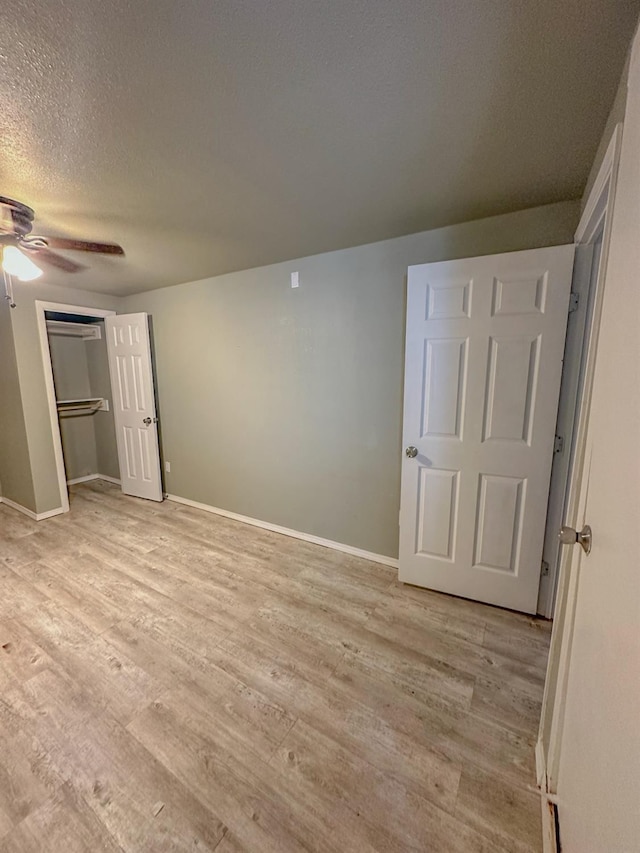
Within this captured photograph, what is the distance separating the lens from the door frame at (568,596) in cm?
101

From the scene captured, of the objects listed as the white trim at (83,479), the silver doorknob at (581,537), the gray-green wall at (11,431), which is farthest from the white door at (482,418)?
the white trim at (83,479)

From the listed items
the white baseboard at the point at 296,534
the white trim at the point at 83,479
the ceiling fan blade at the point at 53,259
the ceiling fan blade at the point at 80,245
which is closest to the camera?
the ceiling fan blade at the point at 80,245

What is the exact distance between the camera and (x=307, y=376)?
2.64 meters

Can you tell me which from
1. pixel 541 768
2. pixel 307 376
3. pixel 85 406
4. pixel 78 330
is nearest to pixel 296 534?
pixel 307 376

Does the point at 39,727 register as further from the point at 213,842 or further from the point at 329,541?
the point at 329,541

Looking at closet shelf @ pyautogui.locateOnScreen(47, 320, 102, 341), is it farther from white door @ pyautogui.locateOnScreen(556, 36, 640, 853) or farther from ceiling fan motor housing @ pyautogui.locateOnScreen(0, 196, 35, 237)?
white door @ pyautogui.locateOnScreen(556, 36, 640, 853)

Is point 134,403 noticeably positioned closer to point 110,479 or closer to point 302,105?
point 110,479

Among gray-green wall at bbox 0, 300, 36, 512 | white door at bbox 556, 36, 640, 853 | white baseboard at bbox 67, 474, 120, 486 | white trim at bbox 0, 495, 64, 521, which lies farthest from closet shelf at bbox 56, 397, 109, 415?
white door at bbox 556, 36, 640, 853

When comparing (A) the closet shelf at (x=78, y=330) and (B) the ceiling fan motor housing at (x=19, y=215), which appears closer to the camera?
(B) the ceiling fan motor housing at (x=19, y=215)

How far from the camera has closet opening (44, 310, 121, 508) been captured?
410 cm

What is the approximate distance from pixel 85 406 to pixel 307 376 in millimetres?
3337

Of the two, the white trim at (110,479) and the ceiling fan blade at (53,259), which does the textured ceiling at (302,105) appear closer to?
the ceiling fan blade at (53,259)

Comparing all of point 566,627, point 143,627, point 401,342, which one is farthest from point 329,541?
point 566,627

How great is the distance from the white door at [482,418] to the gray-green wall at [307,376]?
22 cm
